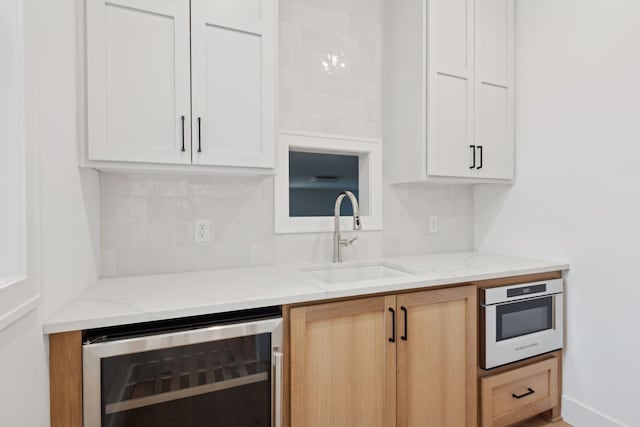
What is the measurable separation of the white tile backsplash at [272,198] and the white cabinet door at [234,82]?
356 millimetres

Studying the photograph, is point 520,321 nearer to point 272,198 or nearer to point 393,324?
point 393,324

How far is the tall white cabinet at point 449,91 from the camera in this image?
194 centimetres

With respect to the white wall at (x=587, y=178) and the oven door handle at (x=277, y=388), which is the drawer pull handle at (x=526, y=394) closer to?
the white wall at (x=587, y=178)

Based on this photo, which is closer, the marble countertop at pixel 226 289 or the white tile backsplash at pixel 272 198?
the marble countertop at pixel 226 289

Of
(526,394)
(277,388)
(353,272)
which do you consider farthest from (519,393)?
(277,388)

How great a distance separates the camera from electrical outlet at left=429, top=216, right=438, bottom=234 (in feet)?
7.82

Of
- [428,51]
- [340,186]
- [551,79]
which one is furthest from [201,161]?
[340,186]

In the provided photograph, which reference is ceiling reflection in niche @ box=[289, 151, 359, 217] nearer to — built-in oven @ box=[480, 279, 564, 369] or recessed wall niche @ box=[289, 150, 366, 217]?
recessed wall niche @ box=[289, 150, 366, 217]

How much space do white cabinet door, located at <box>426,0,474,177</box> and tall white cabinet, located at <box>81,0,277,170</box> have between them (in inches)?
36.8

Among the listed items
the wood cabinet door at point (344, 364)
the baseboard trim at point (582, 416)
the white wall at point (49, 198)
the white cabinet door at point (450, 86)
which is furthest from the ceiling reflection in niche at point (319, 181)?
the baseboard trim at point (582, 416)

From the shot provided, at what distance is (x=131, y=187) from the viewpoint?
1630 millimetres

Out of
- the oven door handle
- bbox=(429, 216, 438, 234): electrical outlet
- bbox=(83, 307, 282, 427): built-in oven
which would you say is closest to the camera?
bbox=(83, 307, 282, 427): built-in oven

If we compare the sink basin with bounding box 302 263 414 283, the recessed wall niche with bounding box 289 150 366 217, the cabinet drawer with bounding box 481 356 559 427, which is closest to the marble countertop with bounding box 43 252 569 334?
the sink basin with bounding box 302 263 414 283

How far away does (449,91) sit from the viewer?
198 cm
